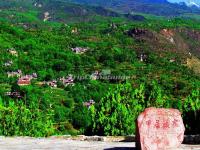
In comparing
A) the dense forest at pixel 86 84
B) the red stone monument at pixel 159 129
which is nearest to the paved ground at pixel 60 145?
the red stone monument at pixel 159 129

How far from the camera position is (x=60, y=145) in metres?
31.3

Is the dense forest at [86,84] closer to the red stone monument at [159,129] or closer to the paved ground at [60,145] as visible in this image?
the paved ground at [60,145]

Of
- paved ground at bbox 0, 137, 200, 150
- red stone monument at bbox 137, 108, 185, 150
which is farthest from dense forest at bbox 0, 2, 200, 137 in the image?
red stone monument at bbox 137, 108, 185, 150

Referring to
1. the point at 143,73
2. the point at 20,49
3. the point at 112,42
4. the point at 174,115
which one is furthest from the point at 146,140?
the point at 112,42

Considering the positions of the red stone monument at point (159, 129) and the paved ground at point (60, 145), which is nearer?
the red stone monument at point (159, 129)

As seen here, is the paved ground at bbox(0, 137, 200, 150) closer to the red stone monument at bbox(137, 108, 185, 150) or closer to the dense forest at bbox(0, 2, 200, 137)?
the red stone monument at bbox(137, 108, 185, 150)

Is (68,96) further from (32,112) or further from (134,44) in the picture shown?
(134,44)

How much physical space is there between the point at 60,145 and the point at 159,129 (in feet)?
26.3

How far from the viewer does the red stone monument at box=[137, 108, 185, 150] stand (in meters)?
25.4

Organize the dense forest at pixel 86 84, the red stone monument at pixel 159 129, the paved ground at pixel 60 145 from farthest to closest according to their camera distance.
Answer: the dense forest at pixel 86 84 < the paved ground at pixel 60 145 < the red stone monument at pixel 159 129

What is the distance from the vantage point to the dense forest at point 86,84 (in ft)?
162

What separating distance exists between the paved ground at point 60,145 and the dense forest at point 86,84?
10.1 meters

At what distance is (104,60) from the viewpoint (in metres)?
154

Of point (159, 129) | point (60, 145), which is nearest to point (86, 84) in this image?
point (60, 145)
